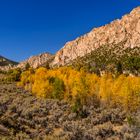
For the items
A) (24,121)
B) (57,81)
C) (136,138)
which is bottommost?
(136,138)

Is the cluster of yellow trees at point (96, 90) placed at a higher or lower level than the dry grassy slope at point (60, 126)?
higher

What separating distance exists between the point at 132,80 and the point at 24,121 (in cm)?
3012

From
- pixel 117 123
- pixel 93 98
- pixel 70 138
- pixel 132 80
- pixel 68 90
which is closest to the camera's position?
pixel 70 138

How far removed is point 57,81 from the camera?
236 feet

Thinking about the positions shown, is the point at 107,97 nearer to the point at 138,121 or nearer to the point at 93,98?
the point at 93,98

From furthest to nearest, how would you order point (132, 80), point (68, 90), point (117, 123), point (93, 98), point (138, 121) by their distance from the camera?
point (68, 90), point (93, 98), point (132, 80), point (117, 123), point (138, 121)

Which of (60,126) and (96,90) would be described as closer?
(60,126)

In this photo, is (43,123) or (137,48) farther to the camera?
(137,48)

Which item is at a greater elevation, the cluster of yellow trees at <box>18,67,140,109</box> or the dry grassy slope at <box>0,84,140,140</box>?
the cluster of yellow trees at <box>18,67,140,109</box>

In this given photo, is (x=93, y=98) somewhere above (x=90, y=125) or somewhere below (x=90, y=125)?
above

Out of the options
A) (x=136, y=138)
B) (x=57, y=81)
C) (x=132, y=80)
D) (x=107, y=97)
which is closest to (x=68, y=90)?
(x=57, y=81)

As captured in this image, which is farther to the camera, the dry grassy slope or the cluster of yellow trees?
the cluster of yellow trees

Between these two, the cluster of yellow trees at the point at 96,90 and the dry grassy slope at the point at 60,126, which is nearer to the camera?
the dry grassy slope at the point at 60,126

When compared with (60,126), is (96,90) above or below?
above
